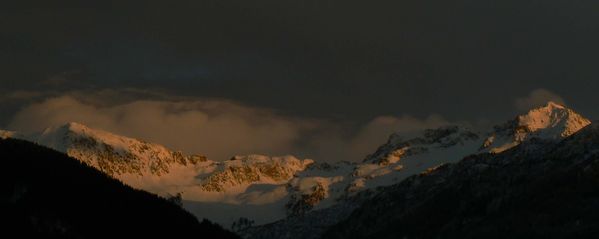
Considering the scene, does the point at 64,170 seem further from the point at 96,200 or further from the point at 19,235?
the point at 19,235

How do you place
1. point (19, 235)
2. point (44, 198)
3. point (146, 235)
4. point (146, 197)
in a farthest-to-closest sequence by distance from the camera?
point (146, 197) < point (146, 235) < point (44, 198) < point (19, 235)

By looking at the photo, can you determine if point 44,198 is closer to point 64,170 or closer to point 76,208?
point 76,208

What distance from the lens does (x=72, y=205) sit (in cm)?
7550

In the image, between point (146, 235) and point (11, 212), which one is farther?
point (146, 235)

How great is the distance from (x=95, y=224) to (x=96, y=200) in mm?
3829

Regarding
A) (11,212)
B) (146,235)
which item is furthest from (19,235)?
(146,235)

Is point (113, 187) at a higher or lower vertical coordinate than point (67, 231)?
higher

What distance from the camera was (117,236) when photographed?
249ft

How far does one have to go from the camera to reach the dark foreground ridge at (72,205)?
233ft

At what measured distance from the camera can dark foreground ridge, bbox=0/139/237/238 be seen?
233 ft

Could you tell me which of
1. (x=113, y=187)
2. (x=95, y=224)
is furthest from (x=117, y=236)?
(x=113, y=187)

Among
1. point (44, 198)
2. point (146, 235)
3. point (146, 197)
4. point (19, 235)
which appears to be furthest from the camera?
point (146, 197)

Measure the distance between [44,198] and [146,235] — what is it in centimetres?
857

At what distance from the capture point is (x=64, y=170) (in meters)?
82.8
